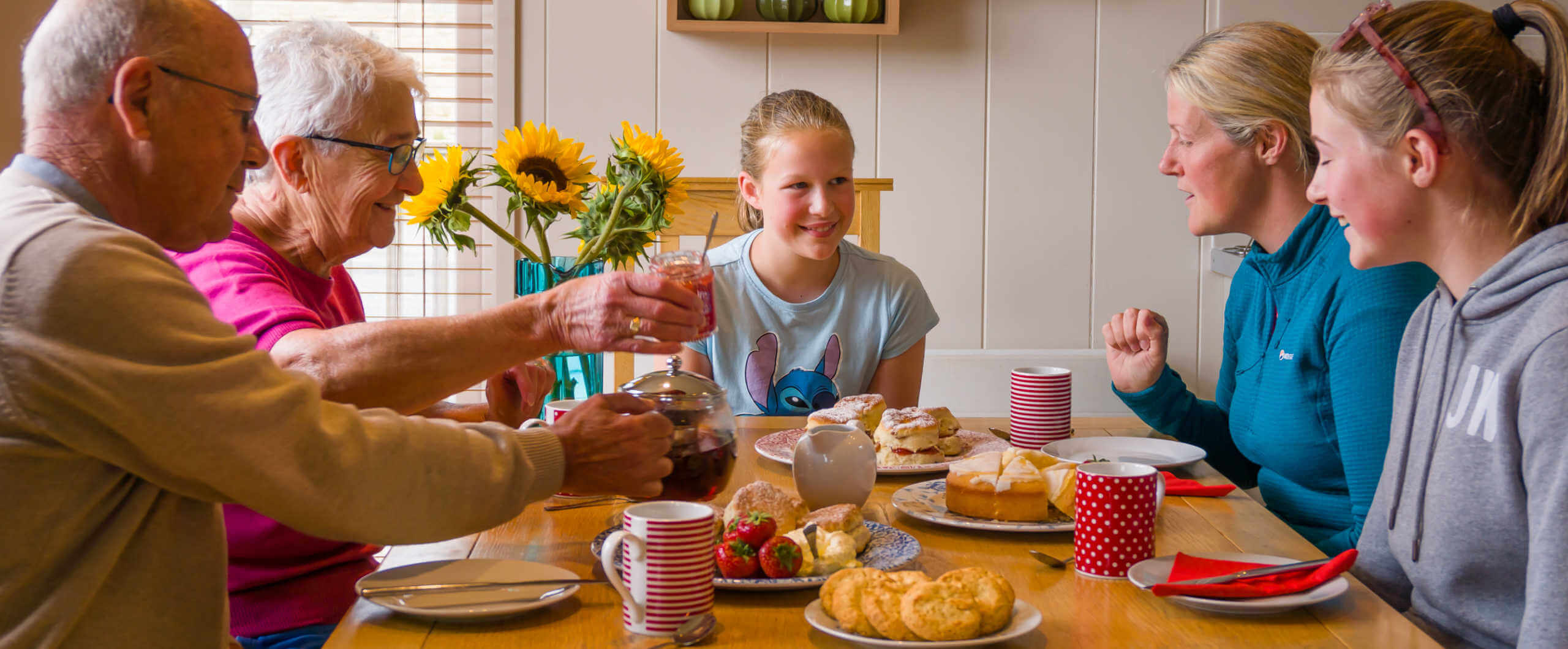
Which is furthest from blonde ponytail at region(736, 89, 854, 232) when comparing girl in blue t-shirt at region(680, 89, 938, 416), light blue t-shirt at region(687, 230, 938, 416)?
light blue t-shirt at region(687, 230, 938, 416)

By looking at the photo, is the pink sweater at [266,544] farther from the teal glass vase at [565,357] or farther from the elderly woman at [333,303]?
the teal glass vase at [565,357]

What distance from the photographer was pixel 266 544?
4.25 feet

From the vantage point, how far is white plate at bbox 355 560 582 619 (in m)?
0.95

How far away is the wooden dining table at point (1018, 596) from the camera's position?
3.01ft

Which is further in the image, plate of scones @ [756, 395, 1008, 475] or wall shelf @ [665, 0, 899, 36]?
wall shelf @ [665, 0, 899, 36]

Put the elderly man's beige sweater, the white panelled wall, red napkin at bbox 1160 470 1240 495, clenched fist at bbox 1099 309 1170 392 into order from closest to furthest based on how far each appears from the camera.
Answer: the elderly man's beige sweater
red napkin at bbox 1160 470 1240 495
clenched fist at bbox 1099 309 1170 392
the white panelled wall

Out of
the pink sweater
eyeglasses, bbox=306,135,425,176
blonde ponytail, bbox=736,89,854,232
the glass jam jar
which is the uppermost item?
blonde ponytail, bbox=736,89,854,232

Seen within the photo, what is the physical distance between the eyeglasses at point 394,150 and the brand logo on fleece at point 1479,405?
1.31 meters

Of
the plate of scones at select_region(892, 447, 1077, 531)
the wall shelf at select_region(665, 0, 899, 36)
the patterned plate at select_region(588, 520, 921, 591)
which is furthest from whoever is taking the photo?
the wall shelf at select_region(665, 0, 899, 36)

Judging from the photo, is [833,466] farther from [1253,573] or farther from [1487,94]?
[1487,94]

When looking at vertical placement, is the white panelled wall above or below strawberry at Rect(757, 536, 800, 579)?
above

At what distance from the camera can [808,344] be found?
2.26 m

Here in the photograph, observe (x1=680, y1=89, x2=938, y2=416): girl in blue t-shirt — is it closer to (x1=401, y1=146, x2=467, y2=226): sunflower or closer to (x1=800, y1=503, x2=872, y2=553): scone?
(x1=401, y1=146, x2=467, y2=226): sunflower

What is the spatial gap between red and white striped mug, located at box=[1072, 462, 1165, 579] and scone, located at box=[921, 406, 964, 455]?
484 mm
